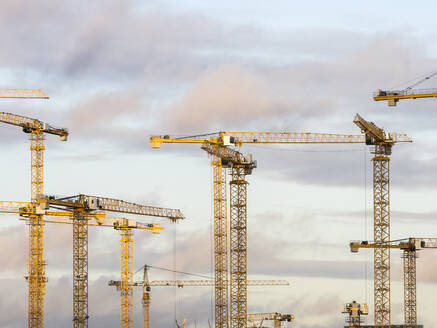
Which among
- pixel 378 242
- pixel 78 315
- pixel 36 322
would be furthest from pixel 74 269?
pixel 378 242

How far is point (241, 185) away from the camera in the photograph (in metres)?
195

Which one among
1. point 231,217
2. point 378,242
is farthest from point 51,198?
point 378,242

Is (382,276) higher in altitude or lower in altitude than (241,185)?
lower

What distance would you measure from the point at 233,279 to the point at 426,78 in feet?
150

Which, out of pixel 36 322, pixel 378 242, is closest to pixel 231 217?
pixel 378 242

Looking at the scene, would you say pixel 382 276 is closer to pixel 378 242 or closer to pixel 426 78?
pixel 378 242

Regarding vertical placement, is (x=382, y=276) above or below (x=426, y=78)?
below

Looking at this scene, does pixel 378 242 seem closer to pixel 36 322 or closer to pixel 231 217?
pixel 231 217

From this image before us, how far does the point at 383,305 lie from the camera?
7411 inches

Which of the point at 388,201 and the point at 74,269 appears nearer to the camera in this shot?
the point at 74,269

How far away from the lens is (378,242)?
189250mm

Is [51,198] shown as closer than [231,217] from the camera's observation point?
Yes

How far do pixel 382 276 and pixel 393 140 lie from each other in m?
21.3

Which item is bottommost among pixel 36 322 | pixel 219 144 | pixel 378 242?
pixel 36 322
